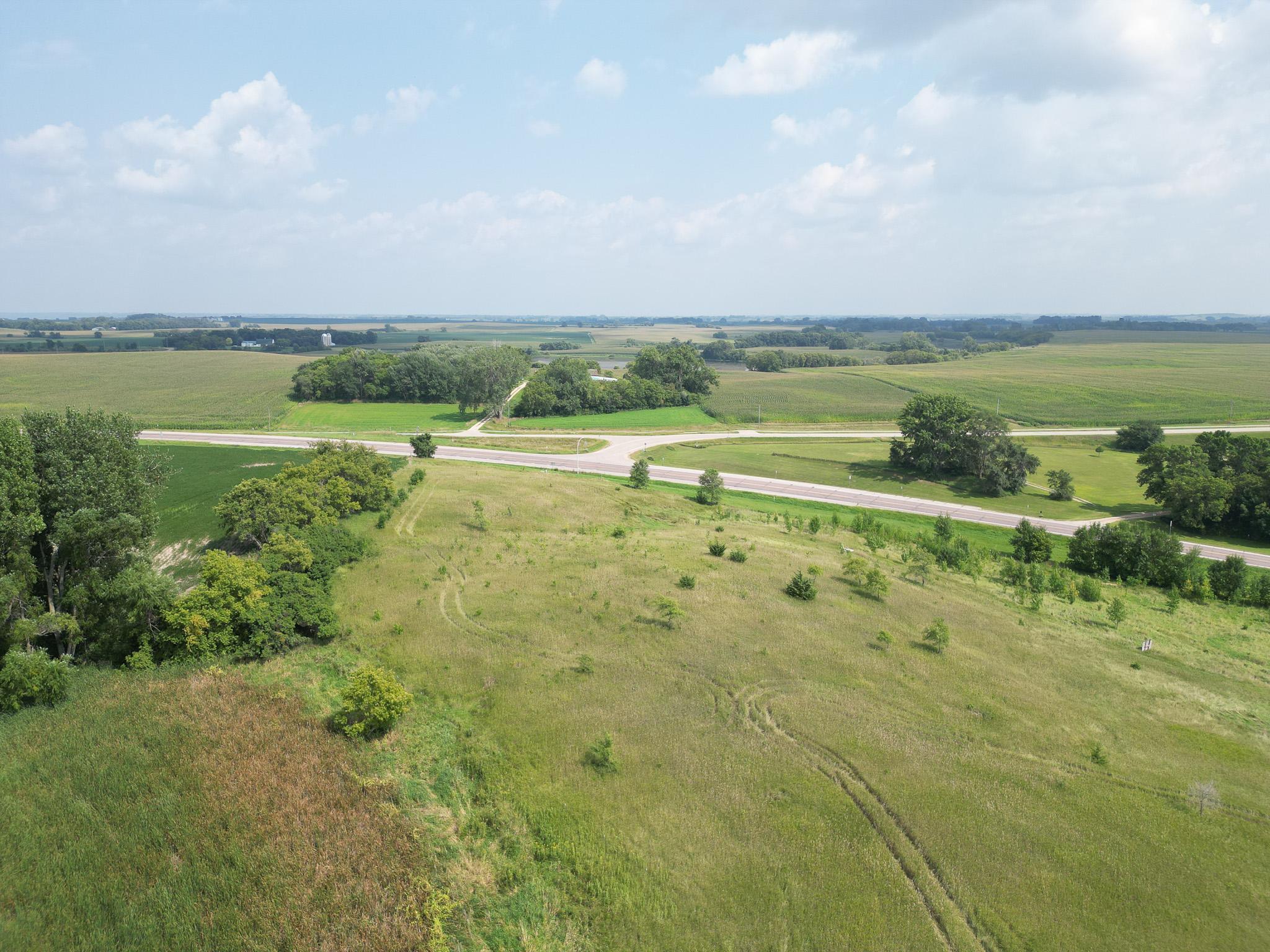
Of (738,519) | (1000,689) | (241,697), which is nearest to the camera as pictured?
(241,697)

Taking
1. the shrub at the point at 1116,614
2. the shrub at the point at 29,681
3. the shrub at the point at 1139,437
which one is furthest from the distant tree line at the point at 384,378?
the shrub at the point at 1139,437

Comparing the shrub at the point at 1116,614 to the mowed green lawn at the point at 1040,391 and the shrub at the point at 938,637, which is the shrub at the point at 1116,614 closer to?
the shrub at the point at 938,637

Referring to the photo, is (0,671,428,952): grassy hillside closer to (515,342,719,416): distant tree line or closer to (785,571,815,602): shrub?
(785,571,815,602): shrub

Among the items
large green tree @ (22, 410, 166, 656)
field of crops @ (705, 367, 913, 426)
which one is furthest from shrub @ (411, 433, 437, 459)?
field of crops @ (705, 367, 913, 426)

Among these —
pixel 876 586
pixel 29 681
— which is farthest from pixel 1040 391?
pixel 29 681

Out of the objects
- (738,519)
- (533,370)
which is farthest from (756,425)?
(533,370)

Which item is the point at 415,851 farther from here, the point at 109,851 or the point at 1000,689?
the point at 1000,689
